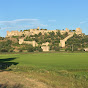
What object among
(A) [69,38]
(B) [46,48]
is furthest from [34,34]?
(B) [46,48]

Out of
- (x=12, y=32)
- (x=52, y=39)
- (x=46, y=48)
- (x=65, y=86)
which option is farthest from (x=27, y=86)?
(x=12, y=32)

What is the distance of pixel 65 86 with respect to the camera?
571 inches

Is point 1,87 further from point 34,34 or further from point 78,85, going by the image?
point 34,34

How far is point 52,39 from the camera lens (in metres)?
140

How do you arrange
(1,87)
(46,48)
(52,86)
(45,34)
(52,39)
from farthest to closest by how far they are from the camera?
(45,34) → (52,39) → (46,48) → (52,86) → (1,87)

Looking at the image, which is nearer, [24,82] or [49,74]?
[24,82]

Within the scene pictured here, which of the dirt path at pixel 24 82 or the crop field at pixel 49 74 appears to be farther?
the crop field at pixel 49 74

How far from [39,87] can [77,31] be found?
151102mm

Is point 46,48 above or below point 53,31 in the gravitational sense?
below

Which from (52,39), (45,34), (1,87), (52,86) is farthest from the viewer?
(45,34)

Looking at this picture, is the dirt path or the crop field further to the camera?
the crop field

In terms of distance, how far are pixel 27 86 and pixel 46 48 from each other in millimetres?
91484

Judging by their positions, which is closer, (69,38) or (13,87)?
(13,87)

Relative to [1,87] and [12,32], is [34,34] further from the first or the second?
[1,87]
